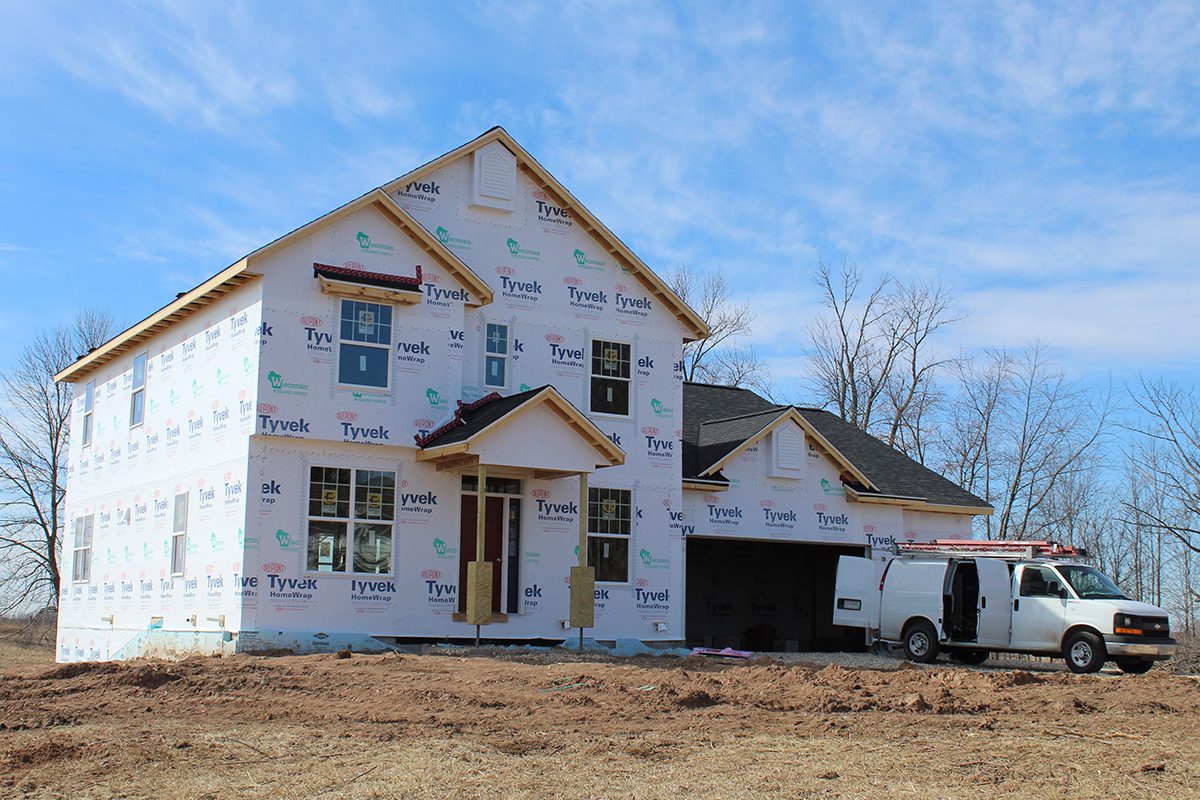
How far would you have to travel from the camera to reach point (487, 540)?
23391mm

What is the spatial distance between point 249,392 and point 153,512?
17.2 ft

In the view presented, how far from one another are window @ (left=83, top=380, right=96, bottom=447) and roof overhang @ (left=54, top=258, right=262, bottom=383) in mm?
387

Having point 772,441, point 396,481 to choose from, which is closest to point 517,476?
point 396,481

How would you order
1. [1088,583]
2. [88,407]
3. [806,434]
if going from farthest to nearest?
1. [88,407]
2. [806,434]
3. [1088,583]

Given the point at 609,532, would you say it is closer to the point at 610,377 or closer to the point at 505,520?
the point at 505,520

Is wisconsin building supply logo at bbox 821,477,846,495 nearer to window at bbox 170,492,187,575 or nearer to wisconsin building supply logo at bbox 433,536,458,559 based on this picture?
wisconsin building supply logo at bbox 433,536,458,559

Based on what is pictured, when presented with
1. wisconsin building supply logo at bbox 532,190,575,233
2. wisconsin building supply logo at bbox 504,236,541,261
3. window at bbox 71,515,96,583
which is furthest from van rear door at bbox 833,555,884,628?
window at bbox 71,515,96,583

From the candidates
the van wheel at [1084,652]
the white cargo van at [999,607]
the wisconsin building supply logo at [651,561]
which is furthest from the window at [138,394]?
the van wheel at [1084,652]

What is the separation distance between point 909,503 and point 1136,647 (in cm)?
894

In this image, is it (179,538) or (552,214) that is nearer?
(179,538)

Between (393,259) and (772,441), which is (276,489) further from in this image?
(772,441)

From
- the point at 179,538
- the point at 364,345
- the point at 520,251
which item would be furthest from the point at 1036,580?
the point at 179,538

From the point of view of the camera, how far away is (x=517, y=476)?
2344 cm

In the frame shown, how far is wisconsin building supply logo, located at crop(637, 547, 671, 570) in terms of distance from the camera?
2508 cm
